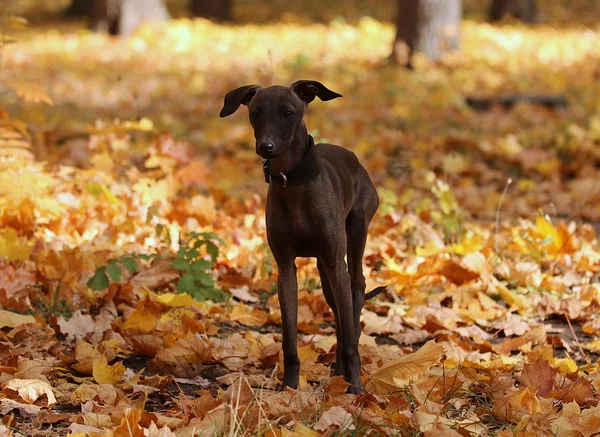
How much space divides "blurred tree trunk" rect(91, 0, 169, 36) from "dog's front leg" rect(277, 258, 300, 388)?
614 inches

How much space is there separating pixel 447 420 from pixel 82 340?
175 centimetres

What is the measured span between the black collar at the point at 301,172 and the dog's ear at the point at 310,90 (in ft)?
0.65

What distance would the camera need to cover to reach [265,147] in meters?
3.14

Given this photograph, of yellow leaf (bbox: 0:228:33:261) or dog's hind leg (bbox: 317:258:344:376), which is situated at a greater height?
dog's hind leg (bbox: 317:258:344:376)

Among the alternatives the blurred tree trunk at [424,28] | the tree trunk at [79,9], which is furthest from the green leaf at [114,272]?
the tree trunk at [79,9]

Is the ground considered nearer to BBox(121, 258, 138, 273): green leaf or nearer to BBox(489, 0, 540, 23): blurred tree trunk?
BBox(121, 258, 138, 273): green leaf

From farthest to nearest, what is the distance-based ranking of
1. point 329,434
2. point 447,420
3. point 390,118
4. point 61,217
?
point 390,118 → point 61,217 → point 447,420 → point 329,434

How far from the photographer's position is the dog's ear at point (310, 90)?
11.4 feet

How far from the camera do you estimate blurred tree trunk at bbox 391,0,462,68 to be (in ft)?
46.0

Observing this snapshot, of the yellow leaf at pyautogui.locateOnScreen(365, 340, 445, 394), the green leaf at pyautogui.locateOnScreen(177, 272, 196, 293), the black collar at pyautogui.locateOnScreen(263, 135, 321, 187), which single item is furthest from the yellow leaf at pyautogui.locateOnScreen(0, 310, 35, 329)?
the yellow leaf at pyautogui.locateOnScreen(365, 340, 445, 394)

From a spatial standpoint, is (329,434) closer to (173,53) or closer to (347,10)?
(173,53)

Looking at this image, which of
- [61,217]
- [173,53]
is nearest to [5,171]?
[61,217]

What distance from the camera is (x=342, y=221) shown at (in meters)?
3.56

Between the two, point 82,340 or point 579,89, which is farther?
point 579,89
